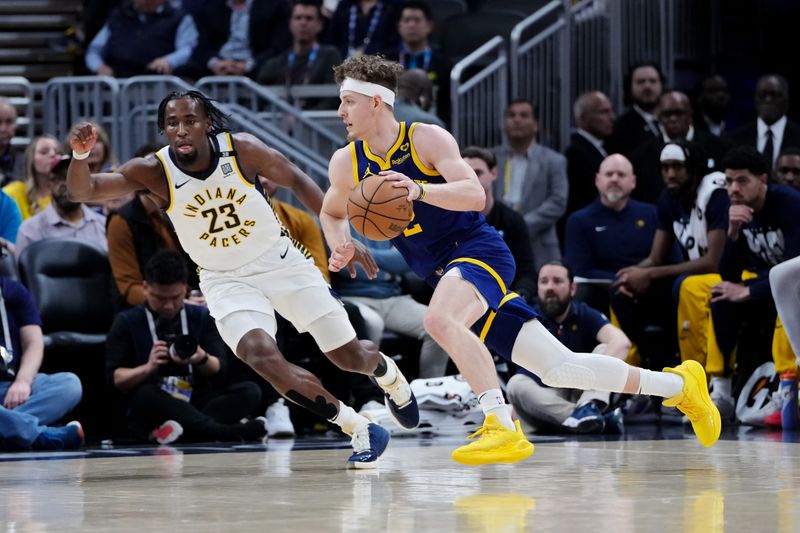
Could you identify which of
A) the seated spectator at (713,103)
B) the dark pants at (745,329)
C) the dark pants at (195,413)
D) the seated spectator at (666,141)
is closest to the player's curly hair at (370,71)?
the dark pants at (195,413)

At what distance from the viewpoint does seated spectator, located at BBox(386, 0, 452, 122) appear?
1207 cm

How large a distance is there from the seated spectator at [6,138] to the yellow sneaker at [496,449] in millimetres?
6039

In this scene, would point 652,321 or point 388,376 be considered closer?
point 388,376

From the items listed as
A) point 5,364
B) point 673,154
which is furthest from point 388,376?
point 673,154

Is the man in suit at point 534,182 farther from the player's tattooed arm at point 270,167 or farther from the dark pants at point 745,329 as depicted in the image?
the player's tattooed arm at point 270,167

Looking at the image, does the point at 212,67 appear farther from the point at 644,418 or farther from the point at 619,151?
the point at 644,418

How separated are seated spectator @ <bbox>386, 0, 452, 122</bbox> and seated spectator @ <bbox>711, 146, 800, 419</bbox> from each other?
3.73 metres

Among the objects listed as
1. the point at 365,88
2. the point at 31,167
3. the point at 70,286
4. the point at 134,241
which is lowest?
the point at 70,286

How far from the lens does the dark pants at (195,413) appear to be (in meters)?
8.38

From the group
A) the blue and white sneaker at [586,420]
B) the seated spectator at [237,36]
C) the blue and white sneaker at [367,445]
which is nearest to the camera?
the blue and white sneaker at [367,445]

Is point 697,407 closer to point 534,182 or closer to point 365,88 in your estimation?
point 365,88

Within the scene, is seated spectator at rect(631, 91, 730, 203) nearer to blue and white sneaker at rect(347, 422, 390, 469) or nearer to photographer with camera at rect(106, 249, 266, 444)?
photographer with camera at rect(106, 249, 266, 444)

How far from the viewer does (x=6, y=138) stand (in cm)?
1036

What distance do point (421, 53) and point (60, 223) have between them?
4.05m
